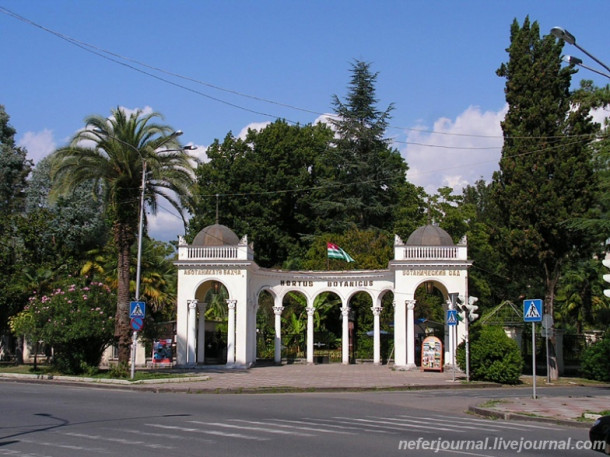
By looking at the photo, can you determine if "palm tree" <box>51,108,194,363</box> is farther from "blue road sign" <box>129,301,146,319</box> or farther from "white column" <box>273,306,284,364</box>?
"white column" <box>273,306,284,364</box>

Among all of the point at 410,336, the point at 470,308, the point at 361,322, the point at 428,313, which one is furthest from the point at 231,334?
the point at 428,313

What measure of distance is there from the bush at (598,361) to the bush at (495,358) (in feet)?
19.0

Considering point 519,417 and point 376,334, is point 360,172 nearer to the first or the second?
point 376,334

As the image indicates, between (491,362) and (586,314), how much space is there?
2210 cm

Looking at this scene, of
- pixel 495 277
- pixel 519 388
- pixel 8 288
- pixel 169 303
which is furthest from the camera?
pixel 495 277

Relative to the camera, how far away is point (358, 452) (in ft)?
36.3

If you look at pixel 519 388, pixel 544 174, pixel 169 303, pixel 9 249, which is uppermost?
pixel 544 174

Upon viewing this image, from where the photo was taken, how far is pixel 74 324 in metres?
29.5

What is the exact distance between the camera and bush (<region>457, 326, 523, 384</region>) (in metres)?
30.6

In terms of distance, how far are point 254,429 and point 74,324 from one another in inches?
707

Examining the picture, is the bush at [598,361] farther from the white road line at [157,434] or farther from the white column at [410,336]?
the white road line at [157,434]

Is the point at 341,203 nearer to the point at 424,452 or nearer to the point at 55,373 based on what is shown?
the point at 55,373

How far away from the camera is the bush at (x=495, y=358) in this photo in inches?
1205

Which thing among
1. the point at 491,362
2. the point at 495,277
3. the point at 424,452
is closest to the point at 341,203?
the point at 495,277
